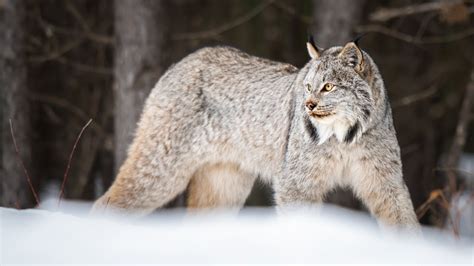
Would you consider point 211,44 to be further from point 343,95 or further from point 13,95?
point 343,95

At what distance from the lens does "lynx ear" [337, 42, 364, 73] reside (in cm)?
500

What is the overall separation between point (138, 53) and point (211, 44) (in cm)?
273

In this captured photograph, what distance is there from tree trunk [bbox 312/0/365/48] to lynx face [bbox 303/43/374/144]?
2562mm

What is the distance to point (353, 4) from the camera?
7.70 m

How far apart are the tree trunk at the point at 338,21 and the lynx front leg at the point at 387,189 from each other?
2663 millimetres

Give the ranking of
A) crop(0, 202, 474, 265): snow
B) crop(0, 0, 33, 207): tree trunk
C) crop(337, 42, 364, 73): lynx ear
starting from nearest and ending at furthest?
crop(0, 202, 474, 265): snow, crop(337, 42, 364, 73): lynx ear, crop(0, 0, 33, 207): tree trunk

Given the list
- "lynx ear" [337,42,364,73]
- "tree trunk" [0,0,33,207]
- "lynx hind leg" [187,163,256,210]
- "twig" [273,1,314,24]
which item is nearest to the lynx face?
"lynx ear" [337,42,364,73]

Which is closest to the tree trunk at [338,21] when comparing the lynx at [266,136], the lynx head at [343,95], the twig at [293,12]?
the twig at [293,12]

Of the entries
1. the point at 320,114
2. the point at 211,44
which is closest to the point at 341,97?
the point at 320,114

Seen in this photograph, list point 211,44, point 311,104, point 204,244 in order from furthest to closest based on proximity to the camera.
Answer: point 211,44, point 311,104, point 204,244

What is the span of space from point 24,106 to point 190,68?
2.29 meters

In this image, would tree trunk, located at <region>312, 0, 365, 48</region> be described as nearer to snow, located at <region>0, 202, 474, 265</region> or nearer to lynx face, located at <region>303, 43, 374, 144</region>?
lynx face, located at <region>303, 43, 374, 144</region>

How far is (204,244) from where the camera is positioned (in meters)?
3.39

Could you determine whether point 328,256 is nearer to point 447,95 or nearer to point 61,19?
point 61,19
